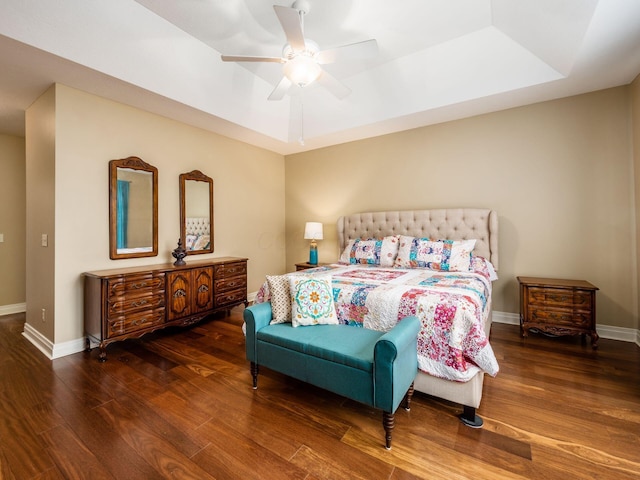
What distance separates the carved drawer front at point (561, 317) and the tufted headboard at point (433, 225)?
2.32 ft

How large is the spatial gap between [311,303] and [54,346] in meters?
2.67

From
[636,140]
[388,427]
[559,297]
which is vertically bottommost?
[388,427]

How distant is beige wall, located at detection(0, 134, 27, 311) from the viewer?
4.27 meters

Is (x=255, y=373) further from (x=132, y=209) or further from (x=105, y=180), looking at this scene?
(x=105, y=180)

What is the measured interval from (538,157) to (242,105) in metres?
3.81

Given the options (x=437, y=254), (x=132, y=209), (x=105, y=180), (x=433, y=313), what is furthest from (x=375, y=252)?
(x=105, y=180)

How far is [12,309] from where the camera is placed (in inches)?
170

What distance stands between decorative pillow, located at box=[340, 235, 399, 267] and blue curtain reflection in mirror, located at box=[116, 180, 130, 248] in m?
2.81

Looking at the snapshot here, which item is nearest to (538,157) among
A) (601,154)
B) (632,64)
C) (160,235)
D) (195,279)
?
(601,154)

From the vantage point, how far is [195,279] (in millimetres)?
3600

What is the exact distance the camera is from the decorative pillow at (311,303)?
2.27 meters

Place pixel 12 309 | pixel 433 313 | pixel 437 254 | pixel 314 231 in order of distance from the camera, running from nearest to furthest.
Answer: pixel 433 313 < pixel 437 254 < pixel 12 309 < pixel 314 231

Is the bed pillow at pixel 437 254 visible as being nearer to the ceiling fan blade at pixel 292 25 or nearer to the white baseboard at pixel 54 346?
the ceiling fan blade at pixel 292 25

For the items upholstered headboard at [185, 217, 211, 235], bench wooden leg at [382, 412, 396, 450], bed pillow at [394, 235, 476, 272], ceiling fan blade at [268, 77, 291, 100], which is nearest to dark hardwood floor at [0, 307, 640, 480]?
bench wooden leg at [382, 412, 396, 450]
